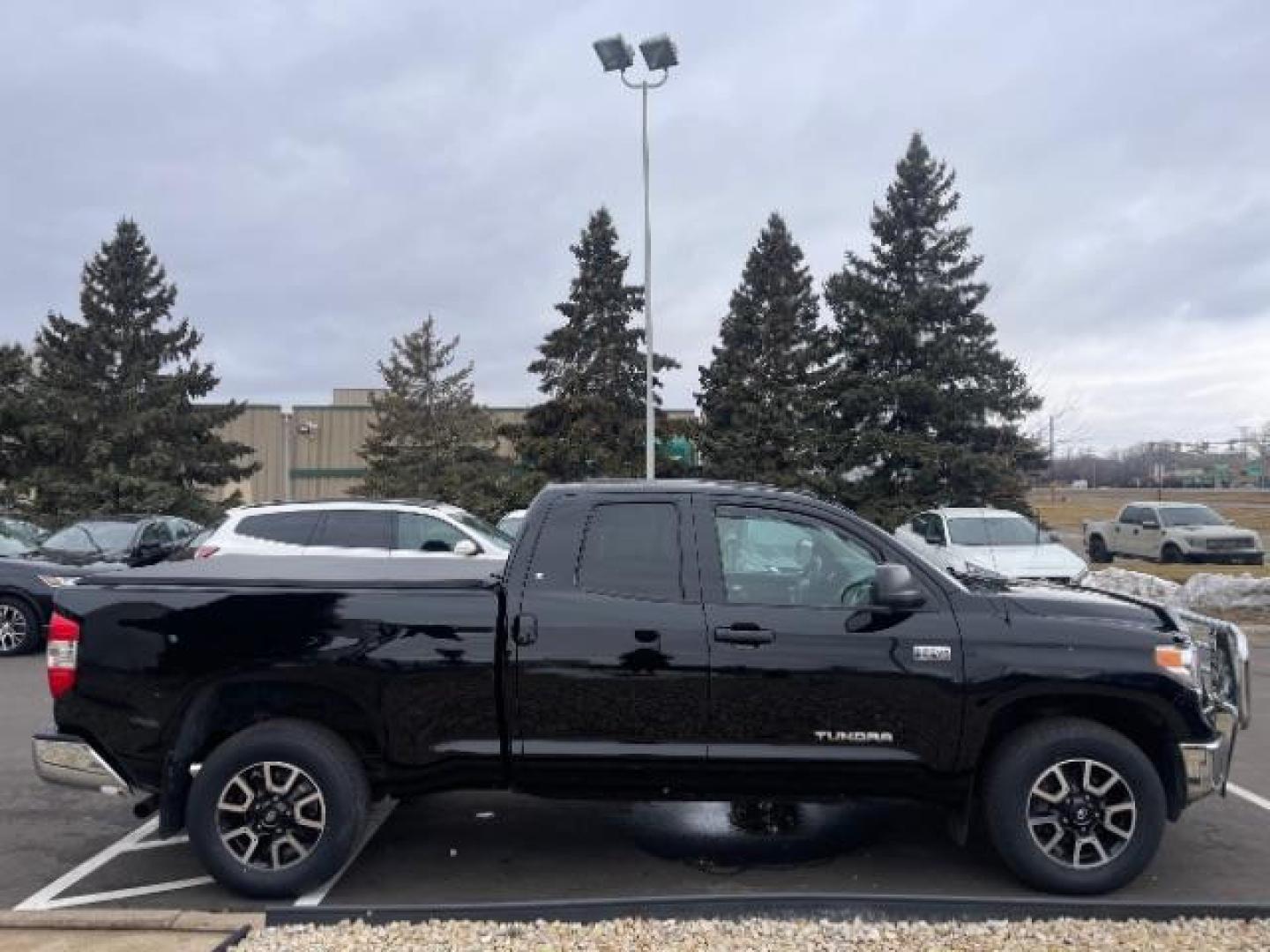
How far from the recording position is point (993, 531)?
51.9 ft

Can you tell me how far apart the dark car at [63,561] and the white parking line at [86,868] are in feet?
16.8

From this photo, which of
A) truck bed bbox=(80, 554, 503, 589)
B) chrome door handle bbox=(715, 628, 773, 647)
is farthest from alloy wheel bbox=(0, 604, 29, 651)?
chrome door handle bbox=(715, 628, 773, 647)

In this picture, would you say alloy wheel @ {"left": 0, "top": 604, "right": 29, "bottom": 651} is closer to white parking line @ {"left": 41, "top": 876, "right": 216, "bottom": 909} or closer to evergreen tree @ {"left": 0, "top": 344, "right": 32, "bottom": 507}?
white parking line @ {"left": 41, "top": 876, "right": 216, "bottom": 909}

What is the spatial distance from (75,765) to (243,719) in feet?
2.47

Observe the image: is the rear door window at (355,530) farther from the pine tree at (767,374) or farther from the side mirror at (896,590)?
the pine tree at (767,374)

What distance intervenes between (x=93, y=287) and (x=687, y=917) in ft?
86.5

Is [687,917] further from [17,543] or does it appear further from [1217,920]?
[17,543]

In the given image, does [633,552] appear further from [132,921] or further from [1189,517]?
[1189,517]

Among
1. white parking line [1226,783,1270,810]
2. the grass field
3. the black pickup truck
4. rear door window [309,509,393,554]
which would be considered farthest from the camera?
the grass field

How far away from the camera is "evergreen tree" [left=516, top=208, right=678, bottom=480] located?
1030 inches

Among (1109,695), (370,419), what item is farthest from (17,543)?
(370,419)

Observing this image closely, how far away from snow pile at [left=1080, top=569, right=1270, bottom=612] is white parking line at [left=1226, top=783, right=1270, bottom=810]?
7307 millimetres

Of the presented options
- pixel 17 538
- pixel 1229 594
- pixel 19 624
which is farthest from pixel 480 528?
pixel 1229 594

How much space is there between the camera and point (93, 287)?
2550cm
